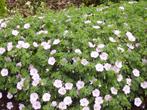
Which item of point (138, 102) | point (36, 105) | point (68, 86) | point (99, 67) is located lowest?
point (138, 102)

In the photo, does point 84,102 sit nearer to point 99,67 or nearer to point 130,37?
point 99,67

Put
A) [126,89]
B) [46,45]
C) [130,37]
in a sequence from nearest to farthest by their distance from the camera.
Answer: [126,89] < [46,45] < [130,37]

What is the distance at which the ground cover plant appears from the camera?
3863 millimetres

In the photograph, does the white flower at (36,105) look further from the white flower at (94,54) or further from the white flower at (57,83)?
the white flower at (94,54)

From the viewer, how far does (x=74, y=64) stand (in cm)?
386

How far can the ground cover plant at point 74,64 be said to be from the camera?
12.7 feet

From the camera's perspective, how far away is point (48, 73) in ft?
12.9

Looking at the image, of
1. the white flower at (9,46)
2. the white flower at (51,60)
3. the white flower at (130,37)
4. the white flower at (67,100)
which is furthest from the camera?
the white flower at (130,37)

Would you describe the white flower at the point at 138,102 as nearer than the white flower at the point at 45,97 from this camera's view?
No

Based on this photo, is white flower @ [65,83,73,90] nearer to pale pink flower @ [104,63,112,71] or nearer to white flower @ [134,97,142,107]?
pale pink flower @ [104,63,112,71]

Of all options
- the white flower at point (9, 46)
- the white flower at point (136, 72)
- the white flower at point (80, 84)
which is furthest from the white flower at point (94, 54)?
the white flower at point (9, 46)

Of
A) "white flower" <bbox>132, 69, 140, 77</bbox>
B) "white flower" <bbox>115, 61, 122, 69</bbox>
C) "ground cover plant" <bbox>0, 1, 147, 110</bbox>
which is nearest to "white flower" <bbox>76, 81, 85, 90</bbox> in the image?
"ground cover plant" <bbox>0, 1, 147, 110</bbox>

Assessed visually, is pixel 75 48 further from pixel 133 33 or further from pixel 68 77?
pixel 133 33

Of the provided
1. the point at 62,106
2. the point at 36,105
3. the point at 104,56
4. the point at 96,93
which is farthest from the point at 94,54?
the point at 36,105
